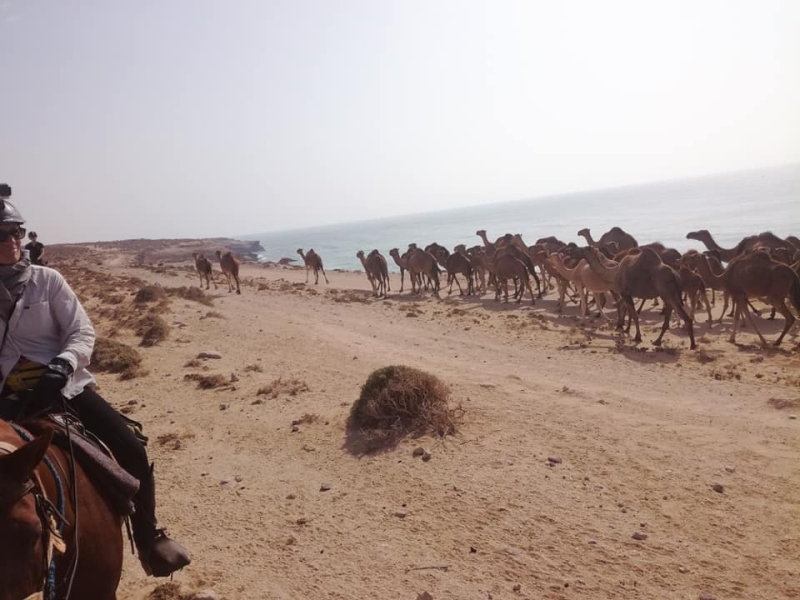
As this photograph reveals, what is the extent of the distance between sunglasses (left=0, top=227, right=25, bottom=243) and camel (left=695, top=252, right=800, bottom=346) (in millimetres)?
13738

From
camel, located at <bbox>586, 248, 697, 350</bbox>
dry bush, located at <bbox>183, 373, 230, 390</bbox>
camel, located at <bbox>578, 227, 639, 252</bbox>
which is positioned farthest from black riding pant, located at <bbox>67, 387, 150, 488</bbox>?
camel, located at <bbox>578, 227, 639, 252</bbox>

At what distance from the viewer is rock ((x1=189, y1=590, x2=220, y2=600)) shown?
13.4 ft

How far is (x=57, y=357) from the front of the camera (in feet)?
9.84

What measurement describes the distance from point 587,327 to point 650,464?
1005 centimetres

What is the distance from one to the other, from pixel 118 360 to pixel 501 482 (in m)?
8.70

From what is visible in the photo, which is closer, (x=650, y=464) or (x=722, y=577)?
(x=722, y=577)

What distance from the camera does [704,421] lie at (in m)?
7.13

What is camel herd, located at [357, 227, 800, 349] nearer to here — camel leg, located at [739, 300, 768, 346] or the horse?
camel leg, located at [739, 300, 768, 346]

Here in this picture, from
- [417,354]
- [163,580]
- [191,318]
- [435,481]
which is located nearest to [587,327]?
[417,354]

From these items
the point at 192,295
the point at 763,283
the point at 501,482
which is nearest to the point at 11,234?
the point at 501,482

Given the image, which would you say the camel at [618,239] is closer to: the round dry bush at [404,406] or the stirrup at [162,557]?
the round dry bush at [404,406]

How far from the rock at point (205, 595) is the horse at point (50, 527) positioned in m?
1.33

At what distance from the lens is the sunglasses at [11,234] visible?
2.99 metres

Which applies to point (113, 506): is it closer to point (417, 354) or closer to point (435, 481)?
point (435, 481)
